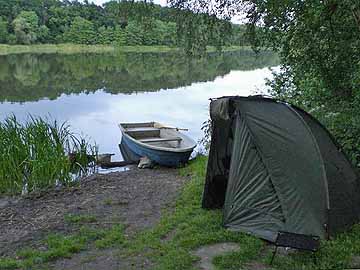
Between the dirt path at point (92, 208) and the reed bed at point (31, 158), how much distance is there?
19.2 inches

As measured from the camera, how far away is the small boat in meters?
10.0

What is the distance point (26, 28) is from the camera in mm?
55219

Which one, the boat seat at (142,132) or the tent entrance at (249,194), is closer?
the tent entrance at (249,194)

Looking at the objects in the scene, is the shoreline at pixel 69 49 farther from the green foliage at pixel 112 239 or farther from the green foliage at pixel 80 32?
the green foliage at pixel 112 239

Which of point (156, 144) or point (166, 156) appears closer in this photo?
point (166, 156)

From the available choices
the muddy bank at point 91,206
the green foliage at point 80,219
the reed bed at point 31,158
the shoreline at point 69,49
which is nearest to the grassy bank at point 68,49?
the shoreline at point 69,49

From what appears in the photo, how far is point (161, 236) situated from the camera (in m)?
5.09

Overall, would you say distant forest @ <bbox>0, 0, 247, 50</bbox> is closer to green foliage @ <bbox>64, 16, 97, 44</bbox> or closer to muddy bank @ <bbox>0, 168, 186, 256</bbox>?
green foliage @ <bbox>64, 16, 97, 44</bbox>

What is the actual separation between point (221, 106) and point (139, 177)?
425 cm

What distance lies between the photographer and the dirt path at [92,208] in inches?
205

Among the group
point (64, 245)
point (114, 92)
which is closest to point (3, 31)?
point (114, 92)

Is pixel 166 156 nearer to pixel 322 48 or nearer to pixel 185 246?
pixel 322 48

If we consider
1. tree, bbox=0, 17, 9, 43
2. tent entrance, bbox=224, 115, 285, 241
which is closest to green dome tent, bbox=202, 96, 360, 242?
tent entrance, bbox=224, 115, 285, 241

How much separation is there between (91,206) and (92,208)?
0.41 feet
